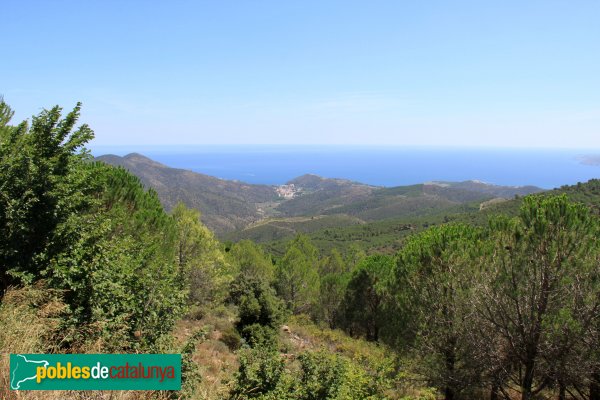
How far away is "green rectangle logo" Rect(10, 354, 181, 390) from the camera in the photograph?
4.50 meters

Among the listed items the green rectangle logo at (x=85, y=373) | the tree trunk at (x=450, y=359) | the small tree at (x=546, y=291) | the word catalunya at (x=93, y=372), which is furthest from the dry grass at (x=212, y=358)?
the small tree at (x=546, y=291)

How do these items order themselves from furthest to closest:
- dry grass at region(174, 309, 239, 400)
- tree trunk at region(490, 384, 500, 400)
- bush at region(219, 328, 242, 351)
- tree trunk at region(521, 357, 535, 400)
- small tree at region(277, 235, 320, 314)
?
small tree at region(277, 235, 320, 314), bush at region(219, 328, 242, 351), tree trunk at region(490, 384, 500, 400), tree trunk at region(521, 357, 535, 400), dry grass at region(174, 309, 239, 400)

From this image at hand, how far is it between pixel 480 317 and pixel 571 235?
11.0 ft

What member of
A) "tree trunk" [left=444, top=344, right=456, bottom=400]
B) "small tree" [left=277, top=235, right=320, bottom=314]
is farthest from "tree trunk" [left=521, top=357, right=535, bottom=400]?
"small tree" [left=277, top=235, right=320, bottom=314]

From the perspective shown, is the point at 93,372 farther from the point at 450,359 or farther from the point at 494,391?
the point at 494,391

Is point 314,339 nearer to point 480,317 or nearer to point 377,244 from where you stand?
point 480,317

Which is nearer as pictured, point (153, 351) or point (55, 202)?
point (153, 351)

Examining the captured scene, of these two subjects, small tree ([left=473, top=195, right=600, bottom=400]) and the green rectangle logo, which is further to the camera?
small tree ([left=473, top=195, right=600, bottom=400])

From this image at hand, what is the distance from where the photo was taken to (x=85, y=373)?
4809 millimetres

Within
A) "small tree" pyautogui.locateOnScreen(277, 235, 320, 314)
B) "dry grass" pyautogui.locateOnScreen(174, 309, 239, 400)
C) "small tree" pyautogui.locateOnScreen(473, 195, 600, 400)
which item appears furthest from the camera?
"small tree" pyautogui.locateOnScreen(277, 235, 320, 314)

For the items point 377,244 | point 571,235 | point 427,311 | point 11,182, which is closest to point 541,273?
point 571,235

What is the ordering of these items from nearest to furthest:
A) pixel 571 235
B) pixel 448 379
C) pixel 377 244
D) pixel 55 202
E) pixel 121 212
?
1. pixel 55 202
2. pixel 571 235
3. pixel 448 379
4. pixel 121 212
5. pixel 377 244

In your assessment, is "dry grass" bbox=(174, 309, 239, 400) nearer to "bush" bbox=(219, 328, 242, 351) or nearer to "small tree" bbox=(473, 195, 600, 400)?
"bush" bbox=(219, 328, 242, 351)

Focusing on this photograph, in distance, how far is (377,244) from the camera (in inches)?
3789
